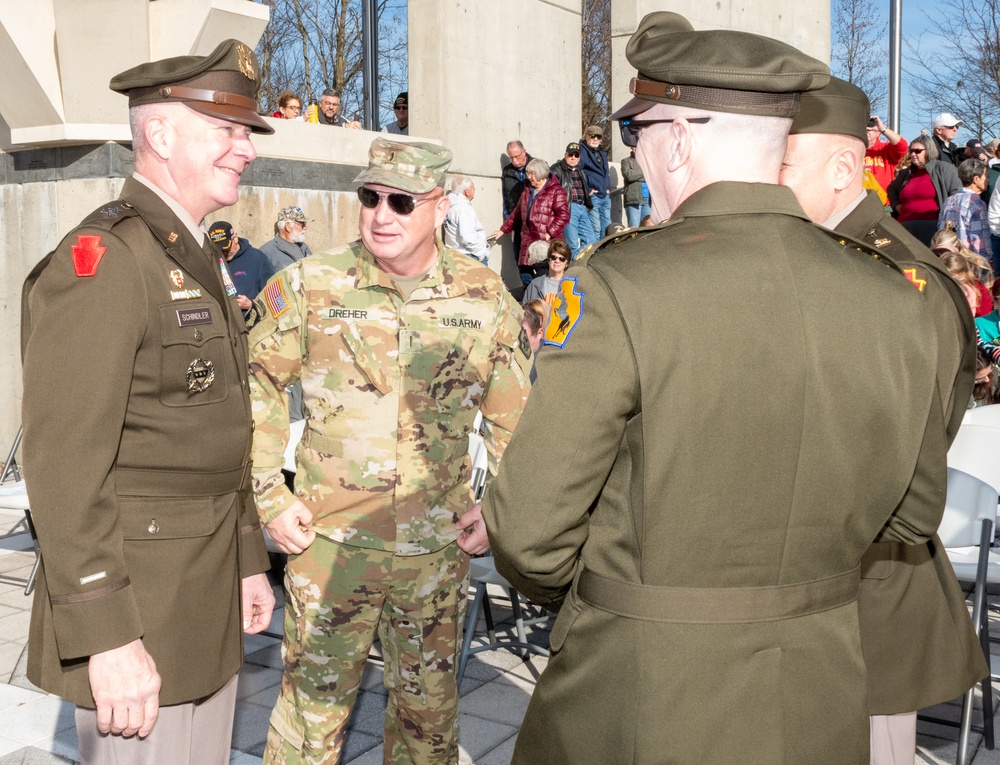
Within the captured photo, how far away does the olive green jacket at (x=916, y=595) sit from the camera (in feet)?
8.53

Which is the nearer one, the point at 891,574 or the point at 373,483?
the point at 891,574

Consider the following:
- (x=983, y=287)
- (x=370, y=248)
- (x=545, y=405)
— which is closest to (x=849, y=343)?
(x=545, y=405)

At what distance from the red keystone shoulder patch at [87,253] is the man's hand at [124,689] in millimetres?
789

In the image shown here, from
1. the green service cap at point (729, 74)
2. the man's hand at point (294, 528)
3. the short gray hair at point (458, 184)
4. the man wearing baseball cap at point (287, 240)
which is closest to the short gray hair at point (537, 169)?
the short gray hair at point (458, 184)

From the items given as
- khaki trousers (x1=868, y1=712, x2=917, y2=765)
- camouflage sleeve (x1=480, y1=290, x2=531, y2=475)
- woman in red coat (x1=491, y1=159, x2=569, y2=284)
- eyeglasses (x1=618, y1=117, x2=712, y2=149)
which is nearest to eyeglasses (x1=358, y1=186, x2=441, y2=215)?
camouflage sleeve (x1=480, y1=290, x2=531, y2=475)

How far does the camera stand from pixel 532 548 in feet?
5.86

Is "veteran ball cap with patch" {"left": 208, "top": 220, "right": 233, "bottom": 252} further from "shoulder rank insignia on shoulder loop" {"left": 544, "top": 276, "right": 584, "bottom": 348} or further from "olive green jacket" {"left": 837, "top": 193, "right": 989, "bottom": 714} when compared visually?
"shoulder rank insignia on shoulder loop" {"left": 544, "top": 276, "right": 584, "bottom": 348}

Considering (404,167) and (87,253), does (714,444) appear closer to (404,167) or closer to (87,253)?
(87,253)

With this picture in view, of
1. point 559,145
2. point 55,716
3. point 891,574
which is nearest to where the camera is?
point 891,574

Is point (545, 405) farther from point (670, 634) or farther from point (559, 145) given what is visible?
point (559, 145)

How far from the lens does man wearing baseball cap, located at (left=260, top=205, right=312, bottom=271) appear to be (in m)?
8.88

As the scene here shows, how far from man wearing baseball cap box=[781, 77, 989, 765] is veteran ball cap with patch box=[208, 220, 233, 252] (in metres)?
5.81

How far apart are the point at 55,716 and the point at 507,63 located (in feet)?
30.5

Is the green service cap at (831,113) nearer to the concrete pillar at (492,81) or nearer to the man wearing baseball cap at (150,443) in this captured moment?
the man wearing baseball cap at (150,443)
